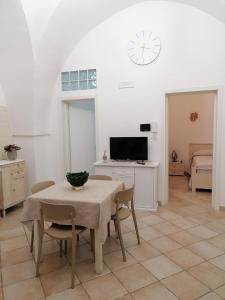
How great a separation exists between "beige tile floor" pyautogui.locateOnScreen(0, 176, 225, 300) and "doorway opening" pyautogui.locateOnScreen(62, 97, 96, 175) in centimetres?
203

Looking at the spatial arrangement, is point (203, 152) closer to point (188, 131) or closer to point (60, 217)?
point (188, 131)

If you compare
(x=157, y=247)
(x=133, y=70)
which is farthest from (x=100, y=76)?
(x=157, y=247)

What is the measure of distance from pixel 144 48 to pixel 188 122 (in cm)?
333

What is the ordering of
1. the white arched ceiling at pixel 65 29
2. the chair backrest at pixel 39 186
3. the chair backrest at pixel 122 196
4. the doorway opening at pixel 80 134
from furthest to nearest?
the doorway opening at pixel 80 134
the white arched ceiling at pixel 65 29
the chair backrest at pixel 39 186
the chair backrest at pixel 122 196

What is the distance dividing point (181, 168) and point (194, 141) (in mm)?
899

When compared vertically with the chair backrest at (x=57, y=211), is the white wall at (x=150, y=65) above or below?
above

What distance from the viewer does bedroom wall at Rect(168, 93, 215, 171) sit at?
22.2 ft

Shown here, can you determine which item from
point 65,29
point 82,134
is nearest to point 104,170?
point 82,134

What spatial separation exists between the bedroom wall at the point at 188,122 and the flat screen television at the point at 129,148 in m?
3.00

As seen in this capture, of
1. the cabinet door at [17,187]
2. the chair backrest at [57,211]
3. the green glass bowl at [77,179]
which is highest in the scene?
the green glass bowl at [77,179]

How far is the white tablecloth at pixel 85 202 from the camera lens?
7.72 ft

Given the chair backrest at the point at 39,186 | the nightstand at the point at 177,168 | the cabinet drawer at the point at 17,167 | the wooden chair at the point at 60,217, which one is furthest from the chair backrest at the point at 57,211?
the nightstand at the point at 177,168

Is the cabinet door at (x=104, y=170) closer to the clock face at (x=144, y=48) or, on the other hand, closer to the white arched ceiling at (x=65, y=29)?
the white arched ceiling at (x=65, y=29)

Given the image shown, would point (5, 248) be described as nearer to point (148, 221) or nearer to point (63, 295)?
point (63, 295)
